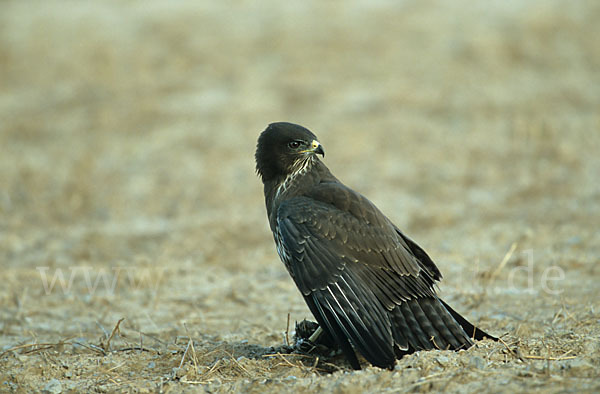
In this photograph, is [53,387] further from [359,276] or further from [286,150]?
Answer: [286,150]

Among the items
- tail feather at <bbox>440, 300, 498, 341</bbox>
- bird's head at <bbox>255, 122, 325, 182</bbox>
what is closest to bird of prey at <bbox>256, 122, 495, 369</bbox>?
tail feather at <bbox>440, 300, 498, 341</bbox>

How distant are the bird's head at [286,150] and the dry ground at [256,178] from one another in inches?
55.9

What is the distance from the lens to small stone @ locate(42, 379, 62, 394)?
4473 millimetres

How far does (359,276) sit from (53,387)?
218cm

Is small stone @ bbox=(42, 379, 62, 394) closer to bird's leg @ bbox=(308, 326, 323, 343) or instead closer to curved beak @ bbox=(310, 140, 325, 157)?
bird's leg @ bbox=(308, 326, 323, 343)

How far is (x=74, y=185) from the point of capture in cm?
1185

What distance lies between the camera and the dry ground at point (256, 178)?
4.90m

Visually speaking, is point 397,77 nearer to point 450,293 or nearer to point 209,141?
point 209,141

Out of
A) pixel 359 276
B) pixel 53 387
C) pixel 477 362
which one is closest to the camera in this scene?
pixel 477 362

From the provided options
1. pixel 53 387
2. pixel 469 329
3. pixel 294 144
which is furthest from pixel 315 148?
pixel 53 387

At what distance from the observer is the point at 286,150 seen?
543 centimetres

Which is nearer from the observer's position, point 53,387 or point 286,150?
point 53,387

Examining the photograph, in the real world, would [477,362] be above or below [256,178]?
below

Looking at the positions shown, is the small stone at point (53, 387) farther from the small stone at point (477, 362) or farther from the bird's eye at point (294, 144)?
the small stone at point (477, 362)
